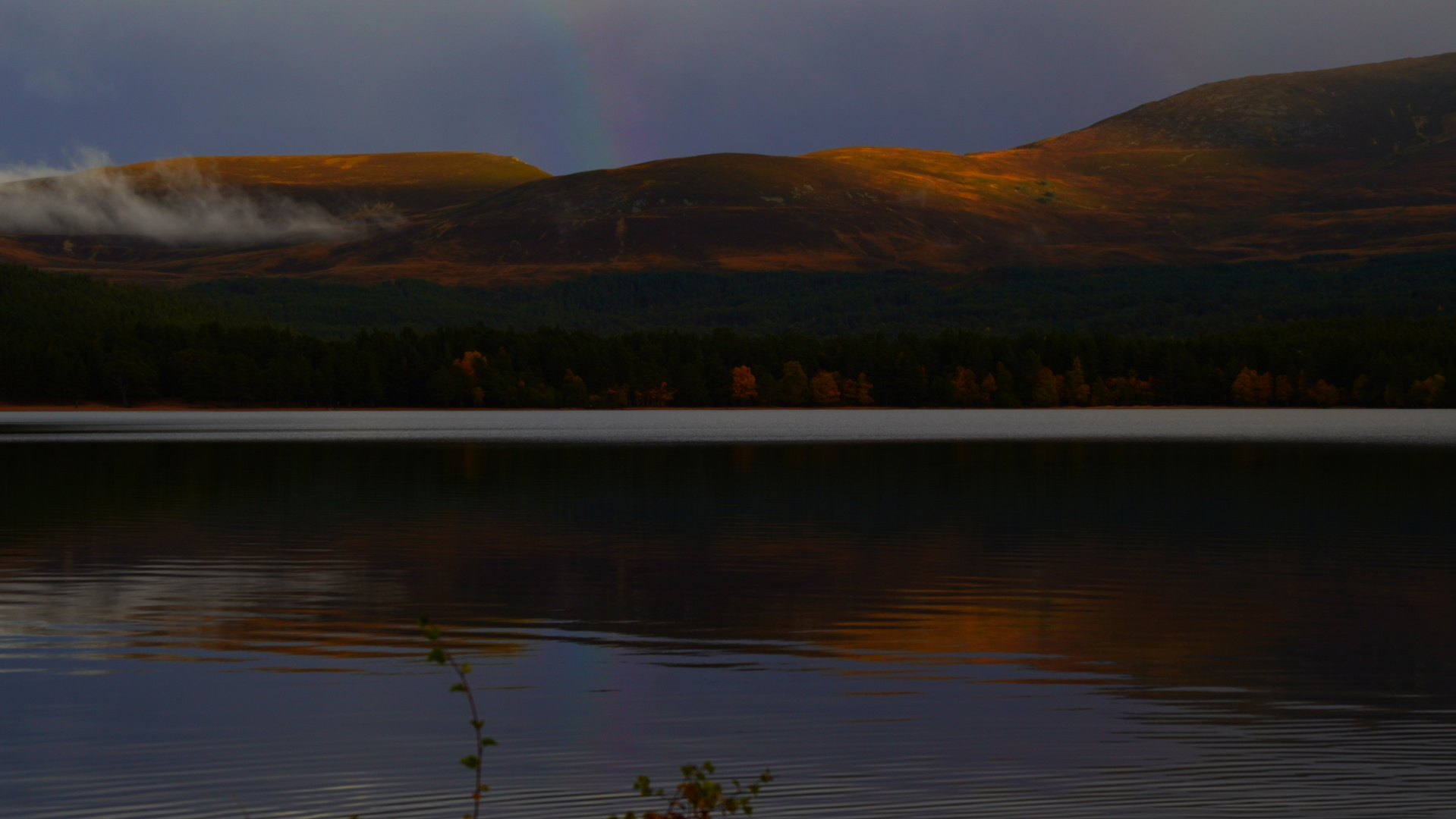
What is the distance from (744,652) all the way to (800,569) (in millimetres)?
10765

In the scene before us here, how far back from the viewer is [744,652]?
23984 millimetres

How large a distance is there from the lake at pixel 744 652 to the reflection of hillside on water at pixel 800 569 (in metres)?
0.15

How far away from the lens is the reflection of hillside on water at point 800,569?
24.7 metres

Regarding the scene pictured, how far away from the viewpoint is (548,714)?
19609mm

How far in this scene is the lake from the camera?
53.9 ft

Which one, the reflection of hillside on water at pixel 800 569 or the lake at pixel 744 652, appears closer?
the lake at pixel 744 652

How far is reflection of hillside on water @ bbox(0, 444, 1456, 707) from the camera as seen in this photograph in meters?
24.7

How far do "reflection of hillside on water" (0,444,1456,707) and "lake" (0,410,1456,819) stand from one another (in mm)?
153

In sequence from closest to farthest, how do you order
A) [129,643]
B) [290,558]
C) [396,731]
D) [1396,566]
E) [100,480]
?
[396,731], [129,643], [1396,566], [290,558], [100,480]

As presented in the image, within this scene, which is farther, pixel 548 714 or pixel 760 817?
pixel 548 714

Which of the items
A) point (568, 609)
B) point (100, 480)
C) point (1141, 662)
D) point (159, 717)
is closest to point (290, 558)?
point (568, 609)

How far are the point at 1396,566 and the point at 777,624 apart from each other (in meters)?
16.6

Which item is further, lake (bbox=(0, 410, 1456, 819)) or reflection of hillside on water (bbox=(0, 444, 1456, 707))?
reflection of hillside on water (bbox=(0, 444, 1456, 707))

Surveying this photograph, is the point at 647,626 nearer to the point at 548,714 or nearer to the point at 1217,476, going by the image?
the point at 548,714
